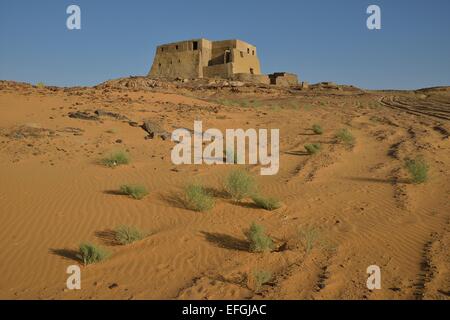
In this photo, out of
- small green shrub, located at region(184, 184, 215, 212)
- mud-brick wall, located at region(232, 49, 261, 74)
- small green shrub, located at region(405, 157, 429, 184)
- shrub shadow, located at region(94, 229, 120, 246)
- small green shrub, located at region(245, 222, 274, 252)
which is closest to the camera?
small green shrub, located at region(245, 222, 274, 252)

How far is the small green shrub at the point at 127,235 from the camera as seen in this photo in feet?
15.3

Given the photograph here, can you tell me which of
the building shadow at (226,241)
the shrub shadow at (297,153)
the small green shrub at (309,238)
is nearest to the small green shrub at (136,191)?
the building shadow at (226,241)

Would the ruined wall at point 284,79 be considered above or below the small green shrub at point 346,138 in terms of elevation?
above

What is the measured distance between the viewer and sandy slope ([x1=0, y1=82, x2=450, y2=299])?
12.4 ft

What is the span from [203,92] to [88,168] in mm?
19579

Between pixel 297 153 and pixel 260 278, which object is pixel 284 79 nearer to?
pixel 297 153

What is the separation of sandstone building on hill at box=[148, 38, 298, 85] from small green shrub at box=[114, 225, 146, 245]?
31.1 metres

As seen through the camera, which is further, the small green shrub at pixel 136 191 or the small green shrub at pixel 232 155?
the small green shrub at pixel 232 155

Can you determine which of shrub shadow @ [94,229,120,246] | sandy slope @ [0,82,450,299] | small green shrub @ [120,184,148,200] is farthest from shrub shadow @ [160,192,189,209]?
shrub shadow @ [94,229,120,246]

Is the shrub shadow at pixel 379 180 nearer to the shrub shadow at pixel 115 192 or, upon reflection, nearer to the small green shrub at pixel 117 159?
the shrub shadow at pixel 115 192

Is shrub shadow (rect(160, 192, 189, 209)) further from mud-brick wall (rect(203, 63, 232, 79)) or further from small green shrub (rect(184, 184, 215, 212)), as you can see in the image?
mud-brick wall (rect(203, 63, 232, 79))

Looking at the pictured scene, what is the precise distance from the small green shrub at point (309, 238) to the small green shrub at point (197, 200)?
156cm
